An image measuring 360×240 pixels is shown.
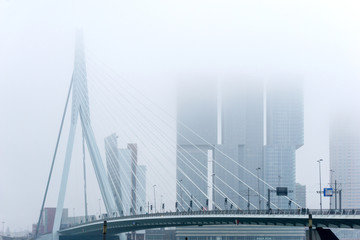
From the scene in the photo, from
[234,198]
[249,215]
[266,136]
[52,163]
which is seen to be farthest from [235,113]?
[249,215]

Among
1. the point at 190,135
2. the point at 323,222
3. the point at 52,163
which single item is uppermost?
the point at 190,135

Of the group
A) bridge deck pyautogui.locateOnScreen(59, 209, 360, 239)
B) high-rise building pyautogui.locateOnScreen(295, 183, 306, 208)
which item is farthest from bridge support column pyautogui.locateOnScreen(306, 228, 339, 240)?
high-rise building pyautogui.locateOnScreen(295, 183, 306, 208)

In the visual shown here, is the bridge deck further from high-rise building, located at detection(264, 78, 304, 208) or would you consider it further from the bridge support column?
high-rise building, located at detection(264, 78, 304, 208)

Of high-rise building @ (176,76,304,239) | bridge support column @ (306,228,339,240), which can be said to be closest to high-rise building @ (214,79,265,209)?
high-rise building @ (176,76,304,239)

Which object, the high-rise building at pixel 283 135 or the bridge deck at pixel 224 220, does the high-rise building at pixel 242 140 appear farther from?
the bridge deck at pixel 224 220

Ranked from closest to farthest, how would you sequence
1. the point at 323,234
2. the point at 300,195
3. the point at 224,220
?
the point at 323,234
the point at 224,220
the point at 300,195

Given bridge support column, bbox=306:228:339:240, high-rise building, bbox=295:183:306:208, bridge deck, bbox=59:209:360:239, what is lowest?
bridge support column, bbox=306:228:339:240

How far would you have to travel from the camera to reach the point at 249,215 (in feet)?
199

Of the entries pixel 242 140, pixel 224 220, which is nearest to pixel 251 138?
pixel 242 140

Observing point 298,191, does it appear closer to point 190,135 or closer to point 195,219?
point 190,135

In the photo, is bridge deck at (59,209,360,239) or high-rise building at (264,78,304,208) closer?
bridge deck at (59,209,360,239)

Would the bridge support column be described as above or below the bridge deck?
below

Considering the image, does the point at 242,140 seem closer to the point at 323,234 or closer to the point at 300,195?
the point at 300,195

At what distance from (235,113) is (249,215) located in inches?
5130
